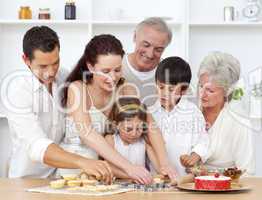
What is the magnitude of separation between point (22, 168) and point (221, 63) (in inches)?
43.2

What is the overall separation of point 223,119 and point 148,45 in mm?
536

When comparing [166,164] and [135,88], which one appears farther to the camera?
[135,88]

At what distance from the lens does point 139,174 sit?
2443 millimetres

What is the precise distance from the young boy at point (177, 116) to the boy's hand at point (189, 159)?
0.03m

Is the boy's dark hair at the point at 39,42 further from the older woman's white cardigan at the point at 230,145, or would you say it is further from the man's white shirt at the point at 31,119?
the older woman's white cardigan at the point at 230,145

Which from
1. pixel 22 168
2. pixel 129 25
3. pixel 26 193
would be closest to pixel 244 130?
pixel 22 168

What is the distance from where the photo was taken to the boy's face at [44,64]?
274 centimetres

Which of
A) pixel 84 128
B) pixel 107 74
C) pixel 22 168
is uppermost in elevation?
pixel 107 74

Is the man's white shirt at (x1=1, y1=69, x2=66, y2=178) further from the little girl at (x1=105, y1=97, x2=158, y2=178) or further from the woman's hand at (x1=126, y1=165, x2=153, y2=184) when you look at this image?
the woman's hand at (x1=126, y1=165, x2=153, y2=184)

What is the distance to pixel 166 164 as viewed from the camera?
2.68 m

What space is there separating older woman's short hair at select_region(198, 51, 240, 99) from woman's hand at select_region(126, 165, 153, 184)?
2.96ft

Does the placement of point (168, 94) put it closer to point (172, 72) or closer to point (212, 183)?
point (172, 72)

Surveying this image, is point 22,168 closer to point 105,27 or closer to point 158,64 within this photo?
point 158,64

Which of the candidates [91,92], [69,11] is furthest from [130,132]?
[69,11]
